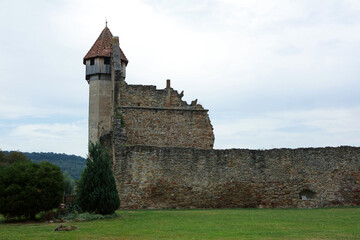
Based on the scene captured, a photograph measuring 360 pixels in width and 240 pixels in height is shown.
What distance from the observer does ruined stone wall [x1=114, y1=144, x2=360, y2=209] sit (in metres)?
22.8

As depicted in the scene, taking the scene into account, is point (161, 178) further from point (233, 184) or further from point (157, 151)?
point (233, 184)

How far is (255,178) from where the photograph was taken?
75.7 feet

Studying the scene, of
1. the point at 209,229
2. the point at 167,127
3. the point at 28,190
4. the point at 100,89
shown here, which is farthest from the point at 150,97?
the point at 209,229

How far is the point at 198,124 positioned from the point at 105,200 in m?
12.4

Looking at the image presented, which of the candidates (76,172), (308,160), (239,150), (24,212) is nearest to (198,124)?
(239,150)

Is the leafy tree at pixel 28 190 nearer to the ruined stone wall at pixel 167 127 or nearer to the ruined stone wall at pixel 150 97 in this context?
the ruined stone wall at pixel 167 127

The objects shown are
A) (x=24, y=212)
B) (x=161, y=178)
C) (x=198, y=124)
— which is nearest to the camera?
(x=24, y=212)

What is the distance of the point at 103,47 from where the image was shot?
3419cm

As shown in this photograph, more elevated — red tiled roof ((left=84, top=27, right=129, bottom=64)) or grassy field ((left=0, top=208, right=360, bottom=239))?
red tiled roof ((left=84, top=27, right=129, bottom=64))

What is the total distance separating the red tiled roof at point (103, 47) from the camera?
33500mm

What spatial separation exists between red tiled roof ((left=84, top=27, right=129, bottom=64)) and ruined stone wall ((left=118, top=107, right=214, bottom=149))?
710 cm

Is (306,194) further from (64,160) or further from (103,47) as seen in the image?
(64,160)

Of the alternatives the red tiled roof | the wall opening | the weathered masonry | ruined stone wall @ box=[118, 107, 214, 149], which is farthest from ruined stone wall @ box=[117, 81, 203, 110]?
the wall opening

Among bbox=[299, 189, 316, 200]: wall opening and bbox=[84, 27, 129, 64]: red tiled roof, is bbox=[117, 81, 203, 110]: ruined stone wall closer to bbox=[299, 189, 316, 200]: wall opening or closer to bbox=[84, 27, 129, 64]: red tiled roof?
bbox=[84, 27, 129, 64]: red tiled roof
